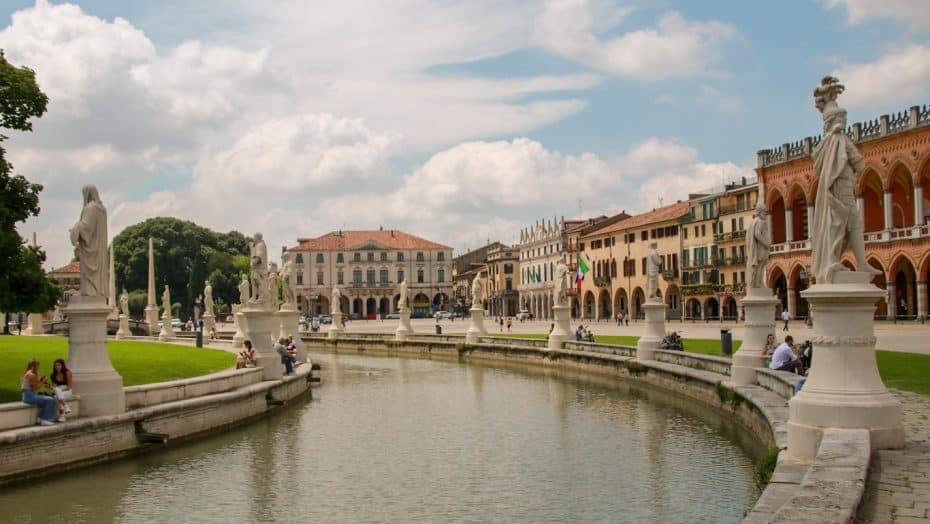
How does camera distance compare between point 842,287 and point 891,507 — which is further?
point 842,287

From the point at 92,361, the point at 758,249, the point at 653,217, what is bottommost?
the point at 92,361

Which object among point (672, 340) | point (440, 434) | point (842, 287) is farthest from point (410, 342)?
point (842, 287)

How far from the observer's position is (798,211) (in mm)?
71500

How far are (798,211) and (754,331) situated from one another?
2164 inches

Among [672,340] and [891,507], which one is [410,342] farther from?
[891,507]

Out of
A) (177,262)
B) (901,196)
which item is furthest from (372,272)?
(901,196)

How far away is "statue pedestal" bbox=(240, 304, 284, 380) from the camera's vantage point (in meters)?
25.9

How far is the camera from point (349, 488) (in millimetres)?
15156

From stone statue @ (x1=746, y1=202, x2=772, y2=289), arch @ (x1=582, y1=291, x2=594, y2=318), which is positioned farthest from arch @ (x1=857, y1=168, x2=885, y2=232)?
stone statue @ (x1=746, y1=202, x2=772, y2=289)

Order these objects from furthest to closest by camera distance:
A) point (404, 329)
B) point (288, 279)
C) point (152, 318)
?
point (152, 318)
point (404, 329)
point (288, 279)

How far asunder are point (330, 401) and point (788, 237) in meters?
51.2

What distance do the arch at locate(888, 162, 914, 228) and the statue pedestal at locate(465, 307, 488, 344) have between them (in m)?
29.3

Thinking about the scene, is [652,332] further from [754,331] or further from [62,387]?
[62,387]

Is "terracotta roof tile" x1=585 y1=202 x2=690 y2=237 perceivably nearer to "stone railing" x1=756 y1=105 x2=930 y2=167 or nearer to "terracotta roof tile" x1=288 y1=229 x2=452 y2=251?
"stone railing" x1=756 y1=105 x2=930 y2=167
